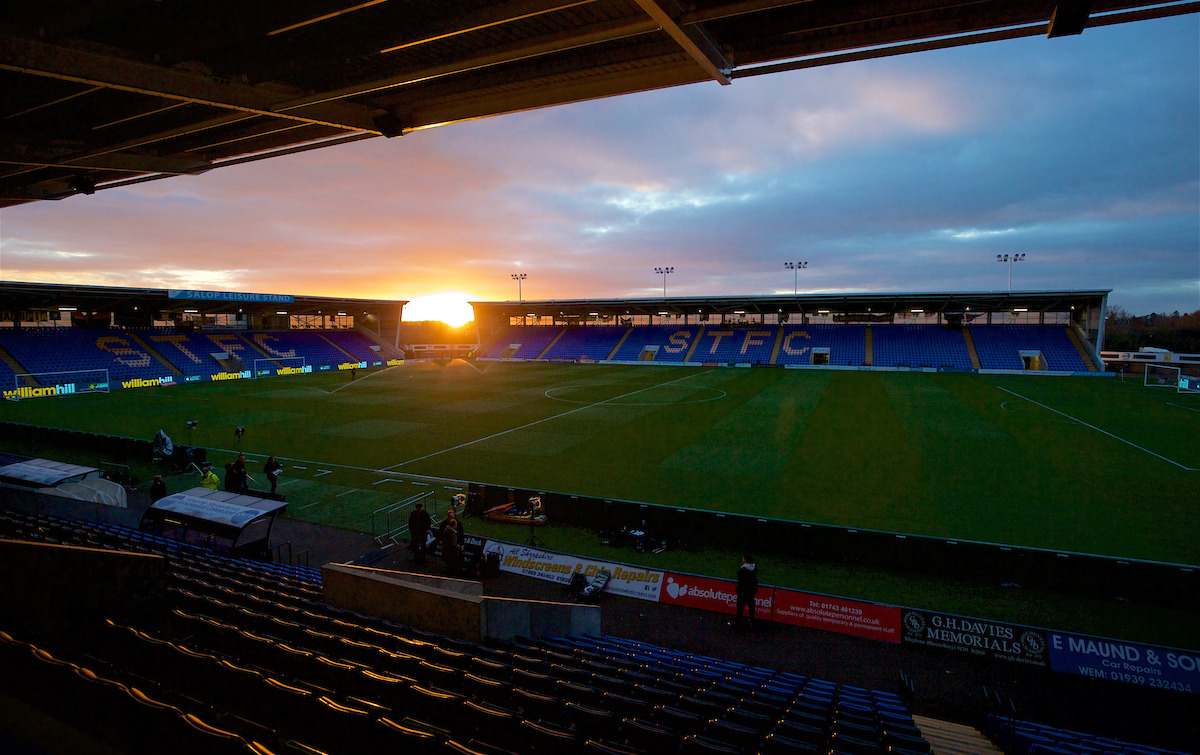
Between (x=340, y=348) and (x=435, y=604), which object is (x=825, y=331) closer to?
(x=340, y=348)

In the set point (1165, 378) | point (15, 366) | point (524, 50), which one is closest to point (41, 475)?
point (524, 50)

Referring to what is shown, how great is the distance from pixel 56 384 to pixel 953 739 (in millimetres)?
57574

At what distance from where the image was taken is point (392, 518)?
1438cm

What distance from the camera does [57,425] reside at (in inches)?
1050

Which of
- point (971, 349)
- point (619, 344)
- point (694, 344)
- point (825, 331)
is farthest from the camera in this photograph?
point (619, 344)

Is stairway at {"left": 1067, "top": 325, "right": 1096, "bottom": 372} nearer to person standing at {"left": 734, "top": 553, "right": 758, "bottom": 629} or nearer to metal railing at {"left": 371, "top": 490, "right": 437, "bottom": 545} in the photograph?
person standing at {"left": 734, "top": 553, "right": 758, "bottom": 629}

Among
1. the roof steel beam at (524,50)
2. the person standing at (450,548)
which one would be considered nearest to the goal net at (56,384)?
the person standing at (450,548)

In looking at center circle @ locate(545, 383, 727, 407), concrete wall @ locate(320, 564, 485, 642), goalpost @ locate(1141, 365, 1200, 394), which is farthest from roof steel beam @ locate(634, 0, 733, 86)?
goalpost @ locate(1141, 365, 1200, 394)

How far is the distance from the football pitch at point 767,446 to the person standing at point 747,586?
18.3 ft

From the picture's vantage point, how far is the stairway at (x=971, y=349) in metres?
51.6

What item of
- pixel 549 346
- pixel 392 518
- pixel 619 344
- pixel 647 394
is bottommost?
pixel 392 518

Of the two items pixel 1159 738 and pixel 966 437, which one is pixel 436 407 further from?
pixel 1159 738

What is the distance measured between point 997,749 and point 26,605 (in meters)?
10.3

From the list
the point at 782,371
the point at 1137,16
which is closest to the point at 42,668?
the point at 1137,16
